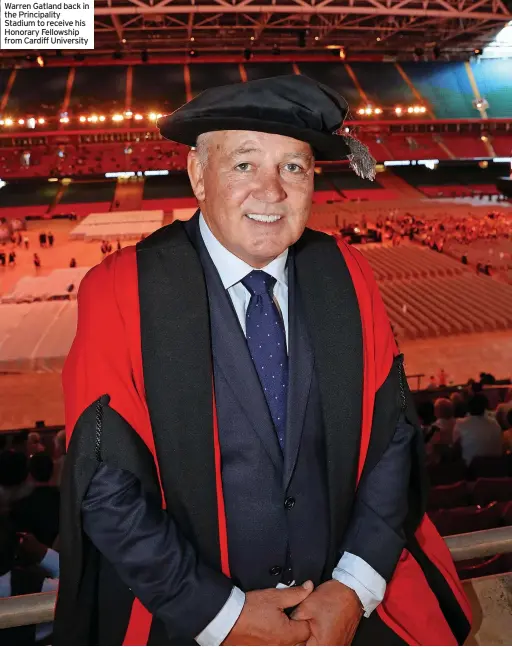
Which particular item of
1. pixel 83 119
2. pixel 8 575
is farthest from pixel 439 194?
pixel 8 575

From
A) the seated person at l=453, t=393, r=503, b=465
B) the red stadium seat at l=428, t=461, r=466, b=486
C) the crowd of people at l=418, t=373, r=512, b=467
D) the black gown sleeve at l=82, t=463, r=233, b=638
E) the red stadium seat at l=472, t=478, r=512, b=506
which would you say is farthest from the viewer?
the seated person at l=453, t=393, r=503, b=465

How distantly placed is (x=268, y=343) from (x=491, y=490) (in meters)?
3.11

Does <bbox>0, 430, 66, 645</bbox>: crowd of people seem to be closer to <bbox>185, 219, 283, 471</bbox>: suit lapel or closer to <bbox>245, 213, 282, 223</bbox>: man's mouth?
<bbox>185, 219, 283, 471</bbox>: suit lapel

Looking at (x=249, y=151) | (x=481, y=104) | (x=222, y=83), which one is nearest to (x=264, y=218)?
(x=249, y=151)

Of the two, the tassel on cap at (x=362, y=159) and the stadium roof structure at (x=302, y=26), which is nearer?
the tassel on cap at (x=362, y=159)

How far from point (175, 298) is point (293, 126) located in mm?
554

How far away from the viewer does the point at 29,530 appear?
3627 mm

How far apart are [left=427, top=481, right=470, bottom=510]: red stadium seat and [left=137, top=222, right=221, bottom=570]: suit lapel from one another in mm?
2915

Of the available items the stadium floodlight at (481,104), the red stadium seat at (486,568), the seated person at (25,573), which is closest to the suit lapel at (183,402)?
the seated person at (25,573)

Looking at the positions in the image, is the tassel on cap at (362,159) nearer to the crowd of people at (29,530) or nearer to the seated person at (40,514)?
the crowd of people at (29,530)

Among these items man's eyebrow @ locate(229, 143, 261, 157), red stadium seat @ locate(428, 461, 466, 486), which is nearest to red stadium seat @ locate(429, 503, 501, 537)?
red stadium seat @ locate(428, 461, 466, 486)

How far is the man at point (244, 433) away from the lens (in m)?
1.37

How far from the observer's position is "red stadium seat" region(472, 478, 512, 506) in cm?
393

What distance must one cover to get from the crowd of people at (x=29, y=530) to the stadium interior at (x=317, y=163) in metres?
5.03
